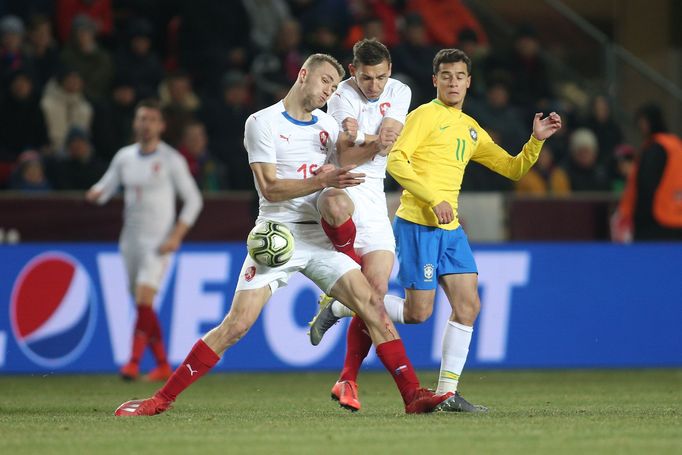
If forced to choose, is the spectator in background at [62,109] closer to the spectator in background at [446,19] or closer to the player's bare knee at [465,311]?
the spectator in background at [446,19]

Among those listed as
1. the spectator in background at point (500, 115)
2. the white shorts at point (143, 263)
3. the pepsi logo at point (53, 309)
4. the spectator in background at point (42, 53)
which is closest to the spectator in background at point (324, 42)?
the spectator in background at point (500, 115)

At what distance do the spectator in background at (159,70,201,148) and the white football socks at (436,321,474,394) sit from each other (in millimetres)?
7304

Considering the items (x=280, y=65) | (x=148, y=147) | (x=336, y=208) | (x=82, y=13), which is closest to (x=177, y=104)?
(x=280, y=65)

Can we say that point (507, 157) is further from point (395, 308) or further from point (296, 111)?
point (296, 111)

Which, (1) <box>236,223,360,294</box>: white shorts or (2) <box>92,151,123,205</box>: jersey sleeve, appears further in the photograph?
(2) <box>92,151,123,205</box>: jersey sleeve

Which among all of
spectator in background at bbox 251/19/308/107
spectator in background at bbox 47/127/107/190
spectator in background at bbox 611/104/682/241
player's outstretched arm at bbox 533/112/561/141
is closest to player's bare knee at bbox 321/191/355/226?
player's outstretched arm at bbox 533/112/561/141

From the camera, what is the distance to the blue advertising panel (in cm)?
1269

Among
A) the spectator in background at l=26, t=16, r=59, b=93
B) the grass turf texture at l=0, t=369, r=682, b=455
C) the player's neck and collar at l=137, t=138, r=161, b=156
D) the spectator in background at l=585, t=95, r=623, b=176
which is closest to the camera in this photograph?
the grass turf texture at l=0, t=369, r=682, b=455

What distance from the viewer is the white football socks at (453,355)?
853cm

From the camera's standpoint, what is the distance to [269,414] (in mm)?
8547

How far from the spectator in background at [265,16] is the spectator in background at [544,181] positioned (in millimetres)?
3864

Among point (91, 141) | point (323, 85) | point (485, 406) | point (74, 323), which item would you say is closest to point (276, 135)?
point (323, 85)

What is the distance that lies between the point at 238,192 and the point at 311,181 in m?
7.04

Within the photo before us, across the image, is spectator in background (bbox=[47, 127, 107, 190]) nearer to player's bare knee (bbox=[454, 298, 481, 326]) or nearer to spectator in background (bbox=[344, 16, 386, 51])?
spectator in background (bbox=[344, 16, 386, 51])
